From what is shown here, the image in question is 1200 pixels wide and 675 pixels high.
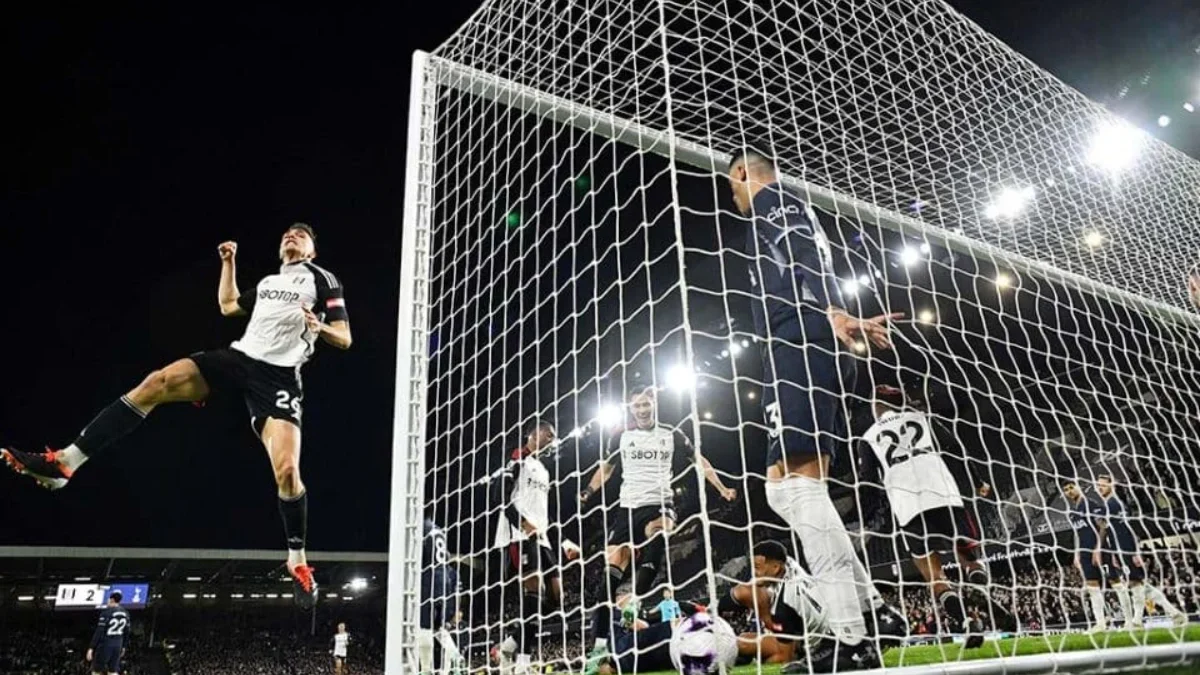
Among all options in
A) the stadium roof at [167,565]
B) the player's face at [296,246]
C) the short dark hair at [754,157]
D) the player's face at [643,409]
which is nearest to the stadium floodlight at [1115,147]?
the player's face at [643,409]

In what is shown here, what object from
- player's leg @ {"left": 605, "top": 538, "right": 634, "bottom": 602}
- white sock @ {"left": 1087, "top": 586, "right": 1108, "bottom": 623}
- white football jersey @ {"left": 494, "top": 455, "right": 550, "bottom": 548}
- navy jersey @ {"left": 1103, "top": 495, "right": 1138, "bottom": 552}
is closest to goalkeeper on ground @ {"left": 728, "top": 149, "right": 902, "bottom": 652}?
white sock @ {"left": 1087, "top": 586, "right": 1108, "bottom": 623}

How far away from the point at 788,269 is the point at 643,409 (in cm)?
198

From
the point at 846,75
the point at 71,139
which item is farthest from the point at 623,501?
the point at 71,139

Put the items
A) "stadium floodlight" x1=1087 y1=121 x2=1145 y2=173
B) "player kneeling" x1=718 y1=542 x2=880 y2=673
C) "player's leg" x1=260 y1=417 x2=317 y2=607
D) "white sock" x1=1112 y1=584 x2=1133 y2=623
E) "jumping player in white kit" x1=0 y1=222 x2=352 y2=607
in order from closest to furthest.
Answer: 1. "player kneeling" x1=718 y1=542 x2=880 y2=673
2. "white sock" x1=1112 y1=584 x2=1133 y2=623
3. "jumping player in white kit" x1=0 y1=222 x2=352 y2=607
4. "player's leg" x1=260 y1=417 x2=317 y2=607
5. "stadium floodlight" x1=1087 y1=121 x2=1145 y2=173

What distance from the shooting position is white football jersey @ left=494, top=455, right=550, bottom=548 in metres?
4.14

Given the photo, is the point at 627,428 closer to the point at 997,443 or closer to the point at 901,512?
the point at 901,512

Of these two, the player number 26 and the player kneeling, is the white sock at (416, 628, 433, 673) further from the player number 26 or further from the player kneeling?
the player number 26

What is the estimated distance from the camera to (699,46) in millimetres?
2742

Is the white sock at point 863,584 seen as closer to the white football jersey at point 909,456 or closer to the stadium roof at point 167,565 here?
the white football jersey at point 909,456

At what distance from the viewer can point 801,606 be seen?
6.68 feet

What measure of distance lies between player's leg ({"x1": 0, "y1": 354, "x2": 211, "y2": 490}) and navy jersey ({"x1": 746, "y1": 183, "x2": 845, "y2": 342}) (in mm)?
3954

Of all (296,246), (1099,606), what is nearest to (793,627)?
(1099,606)

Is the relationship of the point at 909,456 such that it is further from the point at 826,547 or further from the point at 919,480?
the point at 826,547

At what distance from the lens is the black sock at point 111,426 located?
4930 millimetres
